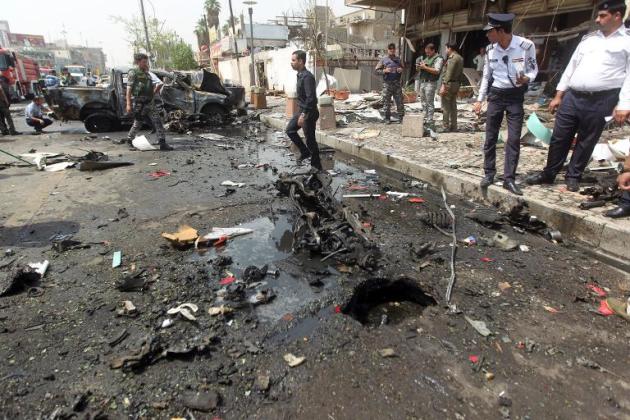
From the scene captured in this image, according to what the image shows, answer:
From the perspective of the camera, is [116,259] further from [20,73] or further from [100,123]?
[20,73]

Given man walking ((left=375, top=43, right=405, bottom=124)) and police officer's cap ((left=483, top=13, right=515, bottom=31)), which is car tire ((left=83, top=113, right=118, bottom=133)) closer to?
man walking ((left=375, top=43, right=405, bottom=124))

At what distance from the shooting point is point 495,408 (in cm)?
182

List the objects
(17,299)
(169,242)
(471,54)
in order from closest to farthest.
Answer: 1. (17,299)
2. (169,242)
3. (471,54)

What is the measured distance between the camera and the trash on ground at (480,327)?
234cm

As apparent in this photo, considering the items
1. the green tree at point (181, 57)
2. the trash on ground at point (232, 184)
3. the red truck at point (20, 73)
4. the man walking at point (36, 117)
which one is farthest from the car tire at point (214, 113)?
the green tree at point (181, 57)

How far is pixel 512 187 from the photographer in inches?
173

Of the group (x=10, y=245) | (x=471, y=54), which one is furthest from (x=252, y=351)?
(x=471, y=54)

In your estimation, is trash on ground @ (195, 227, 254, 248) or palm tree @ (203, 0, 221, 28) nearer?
trash on ground @ (195, 227, 254, 248)

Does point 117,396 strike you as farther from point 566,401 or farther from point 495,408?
point 566,401

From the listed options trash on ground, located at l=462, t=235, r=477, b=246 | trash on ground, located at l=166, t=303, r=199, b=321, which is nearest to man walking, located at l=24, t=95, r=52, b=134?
trash on ground, located at l=166, t=303, r=199, b=321

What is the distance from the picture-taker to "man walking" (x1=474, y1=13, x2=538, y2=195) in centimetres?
420

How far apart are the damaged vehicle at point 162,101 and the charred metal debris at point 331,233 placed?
20.9 feet

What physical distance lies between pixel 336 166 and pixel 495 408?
5344 mm

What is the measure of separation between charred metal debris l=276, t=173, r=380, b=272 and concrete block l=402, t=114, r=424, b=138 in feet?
14.7
